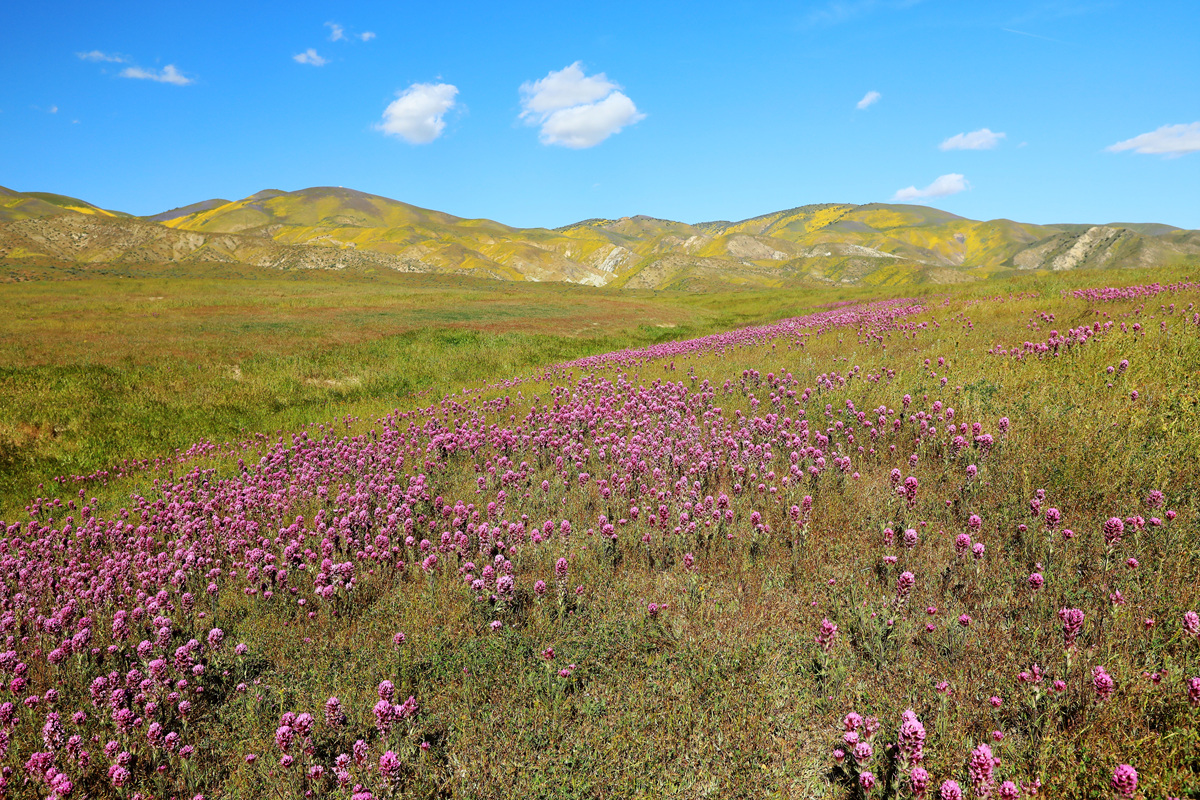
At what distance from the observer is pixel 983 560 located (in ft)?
14.0

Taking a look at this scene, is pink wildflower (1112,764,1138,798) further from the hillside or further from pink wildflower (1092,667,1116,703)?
the hillside

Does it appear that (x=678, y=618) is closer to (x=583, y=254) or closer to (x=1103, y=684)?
(x=1103, y=684)

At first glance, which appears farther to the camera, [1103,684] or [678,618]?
[678,618]

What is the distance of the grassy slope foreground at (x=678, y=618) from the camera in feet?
9.75

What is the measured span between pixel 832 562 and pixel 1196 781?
2457 mm

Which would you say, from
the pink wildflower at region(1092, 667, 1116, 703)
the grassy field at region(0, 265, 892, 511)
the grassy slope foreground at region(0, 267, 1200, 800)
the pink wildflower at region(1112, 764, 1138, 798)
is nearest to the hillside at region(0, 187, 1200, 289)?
the grassy field at region(0, 265, 892, 511)

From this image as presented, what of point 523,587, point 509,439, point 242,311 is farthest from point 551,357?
point 242,311

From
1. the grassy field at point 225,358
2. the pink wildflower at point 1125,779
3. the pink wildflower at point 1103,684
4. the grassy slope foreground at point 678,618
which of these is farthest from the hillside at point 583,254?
the pink wildflower at point 1125,779

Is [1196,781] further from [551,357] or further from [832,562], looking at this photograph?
[551,357]

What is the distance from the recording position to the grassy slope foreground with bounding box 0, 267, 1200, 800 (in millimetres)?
2971

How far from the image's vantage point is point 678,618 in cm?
411

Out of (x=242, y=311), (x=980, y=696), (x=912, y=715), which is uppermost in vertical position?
(x=242, y=311)

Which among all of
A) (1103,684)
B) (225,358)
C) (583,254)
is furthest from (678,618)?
(583,254)

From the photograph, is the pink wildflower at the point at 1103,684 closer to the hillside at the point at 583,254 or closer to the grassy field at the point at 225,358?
the grassy field at the point at 225,358
